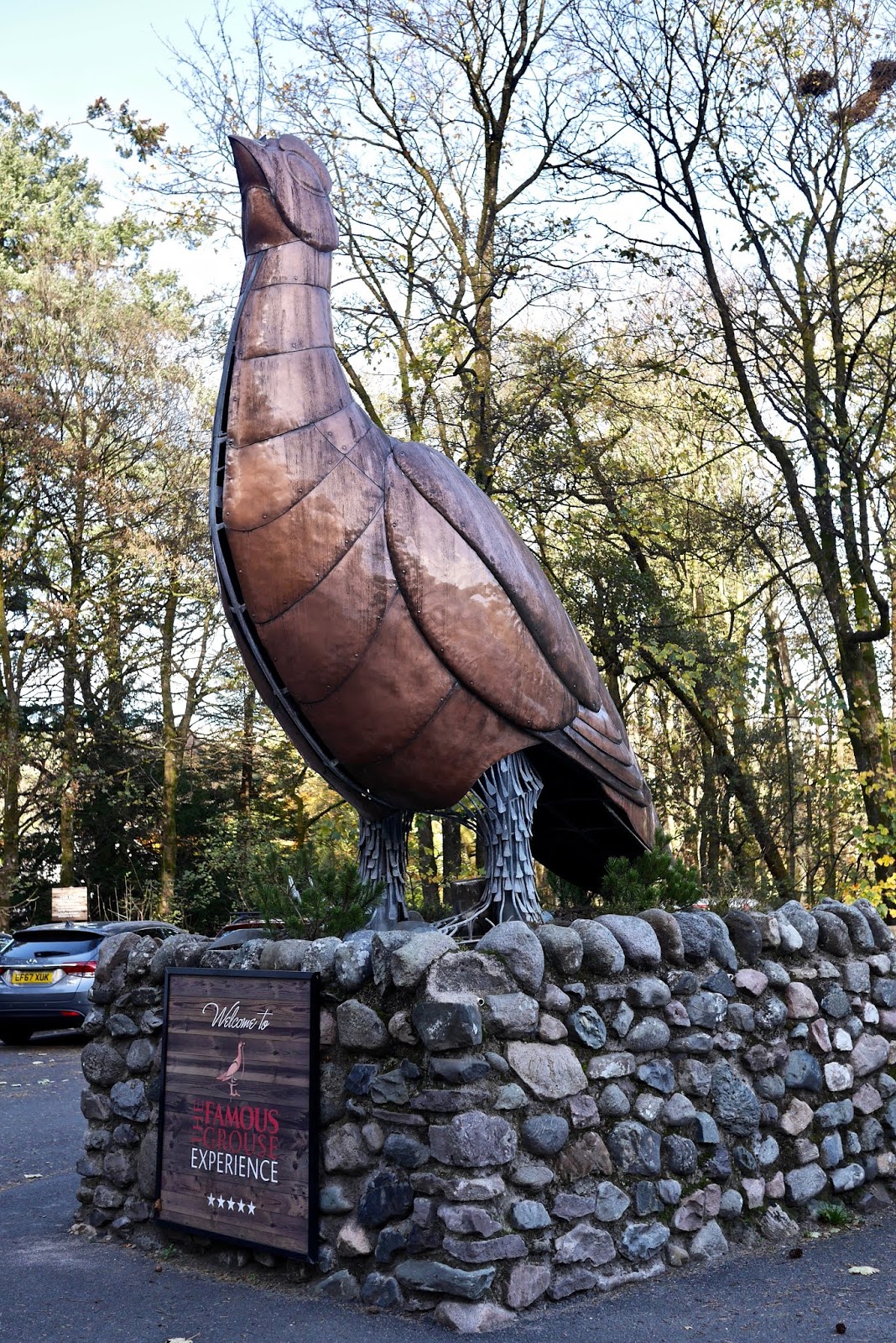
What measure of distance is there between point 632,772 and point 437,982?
1.87m

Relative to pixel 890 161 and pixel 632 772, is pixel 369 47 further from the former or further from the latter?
pixel 632 772

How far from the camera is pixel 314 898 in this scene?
17.5 ft

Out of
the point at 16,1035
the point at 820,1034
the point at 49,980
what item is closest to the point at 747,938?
the point at 820,1034

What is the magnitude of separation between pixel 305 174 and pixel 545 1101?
3789 millimetres

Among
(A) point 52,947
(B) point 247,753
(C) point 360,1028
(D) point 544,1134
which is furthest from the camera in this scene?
(B) point 247,753

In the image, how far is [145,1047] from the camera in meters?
5.46

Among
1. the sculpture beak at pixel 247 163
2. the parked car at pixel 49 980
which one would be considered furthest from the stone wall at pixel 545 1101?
the parked car at pixel 49 980

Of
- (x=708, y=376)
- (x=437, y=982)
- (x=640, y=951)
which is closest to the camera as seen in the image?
(x=437, y=982)

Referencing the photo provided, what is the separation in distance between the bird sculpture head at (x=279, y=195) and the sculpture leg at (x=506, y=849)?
2.37 meters

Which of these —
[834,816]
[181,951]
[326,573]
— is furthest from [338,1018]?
[834,816]

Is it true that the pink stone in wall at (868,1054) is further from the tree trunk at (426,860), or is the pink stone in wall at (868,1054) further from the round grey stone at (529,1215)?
the tree trunk at (426,860)

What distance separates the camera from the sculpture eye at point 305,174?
188 inches

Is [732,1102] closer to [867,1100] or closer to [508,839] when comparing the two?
[867,1100]

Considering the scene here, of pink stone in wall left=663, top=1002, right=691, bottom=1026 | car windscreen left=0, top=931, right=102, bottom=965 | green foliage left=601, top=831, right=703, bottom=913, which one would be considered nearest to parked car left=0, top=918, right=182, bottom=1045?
car windscreen left=0, top=931, right=102, bottom=965
